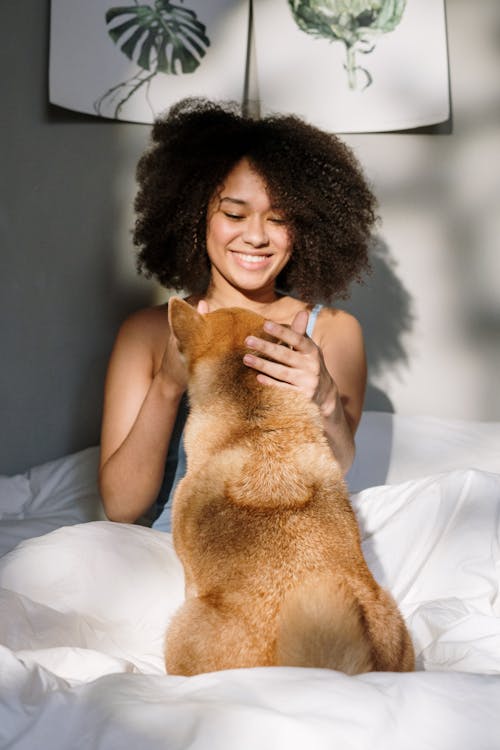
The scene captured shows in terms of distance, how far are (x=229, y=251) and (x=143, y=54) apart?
3.62 ft

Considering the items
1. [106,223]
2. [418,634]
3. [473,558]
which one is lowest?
[418,634]

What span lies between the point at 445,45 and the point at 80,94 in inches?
50.4

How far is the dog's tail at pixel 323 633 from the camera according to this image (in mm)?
1311

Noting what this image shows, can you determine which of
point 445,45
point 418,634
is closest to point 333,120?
point 445,45

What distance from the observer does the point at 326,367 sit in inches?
84.7

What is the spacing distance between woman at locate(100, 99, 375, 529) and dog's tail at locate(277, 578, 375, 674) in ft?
2.47

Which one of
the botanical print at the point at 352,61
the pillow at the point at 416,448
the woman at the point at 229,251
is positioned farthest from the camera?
the botanical print at the point at 352,61

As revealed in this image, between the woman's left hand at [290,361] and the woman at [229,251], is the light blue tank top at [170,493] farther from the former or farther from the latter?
the woman's left hand at [290,361]

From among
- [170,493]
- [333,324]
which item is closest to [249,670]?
[170,493]

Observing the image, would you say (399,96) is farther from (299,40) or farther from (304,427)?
(304,427)

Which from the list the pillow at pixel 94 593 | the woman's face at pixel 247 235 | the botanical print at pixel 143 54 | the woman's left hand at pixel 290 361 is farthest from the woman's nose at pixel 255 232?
the botanical print at pixel 143 54

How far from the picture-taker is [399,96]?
10.4 ft

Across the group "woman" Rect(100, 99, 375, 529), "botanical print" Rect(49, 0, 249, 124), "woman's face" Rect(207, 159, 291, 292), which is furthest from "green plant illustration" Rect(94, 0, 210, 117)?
"woman's face" Rect(207, 159, 291, 292)

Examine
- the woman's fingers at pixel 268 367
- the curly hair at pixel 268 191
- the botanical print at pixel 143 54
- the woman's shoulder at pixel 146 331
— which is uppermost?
the botanical print at pixel 143 54
